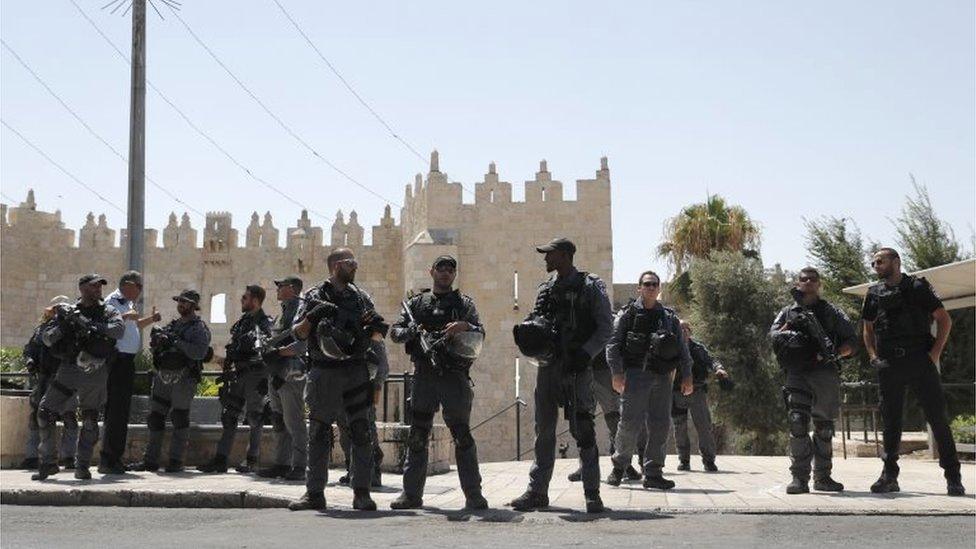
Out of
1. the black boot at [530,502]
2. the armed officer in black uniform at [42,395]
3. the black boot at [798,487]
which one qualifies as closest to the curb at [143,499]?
the armed officer in black uniform at [42,395]

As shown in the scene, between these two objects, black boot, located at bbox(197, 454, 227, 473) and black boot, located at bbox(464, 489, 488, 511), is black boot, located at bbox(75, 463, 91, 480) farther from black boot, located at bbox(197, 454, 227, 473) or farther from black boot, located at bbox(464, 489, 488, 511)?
black boot, located at bbox(464, 489, 488, 511)

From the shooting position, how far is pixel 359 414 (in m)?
7.52

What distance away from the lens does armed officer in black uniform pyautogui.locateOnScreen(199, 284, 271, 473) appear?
33.4ft

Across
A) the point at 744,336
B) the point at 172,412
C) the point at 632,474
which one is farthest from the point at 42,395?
the point at 744,336

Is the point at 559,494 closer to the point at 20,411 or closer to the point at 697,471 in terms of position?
the point at 697,471

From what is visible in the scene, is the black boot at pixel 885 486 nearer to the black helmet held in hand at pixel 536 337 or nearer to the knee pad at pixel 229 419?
the black helmet held in hand at pixel 536 337

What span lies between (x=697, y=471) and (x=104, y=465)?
18.2ft

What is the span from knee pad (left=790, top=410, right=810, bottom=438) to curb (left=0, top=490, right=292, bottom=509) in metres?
3.55

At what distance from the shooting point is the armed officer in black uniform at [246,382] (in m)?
10.2

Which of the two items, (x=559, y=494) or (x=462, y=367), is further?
(x=559, y=494)

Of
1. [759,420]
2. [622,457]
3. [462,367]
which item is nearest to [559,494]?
[622,457]

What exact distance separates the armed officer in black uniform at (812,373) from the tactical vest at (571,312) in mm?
1858

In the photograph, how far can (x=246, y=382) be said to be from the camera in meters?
10.4

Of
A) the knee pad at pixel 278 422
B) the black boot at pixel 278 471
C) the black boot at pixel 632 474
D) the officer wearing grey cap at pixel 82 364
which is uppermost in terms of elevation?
the officer wearing grey cap at pixel 82 364
